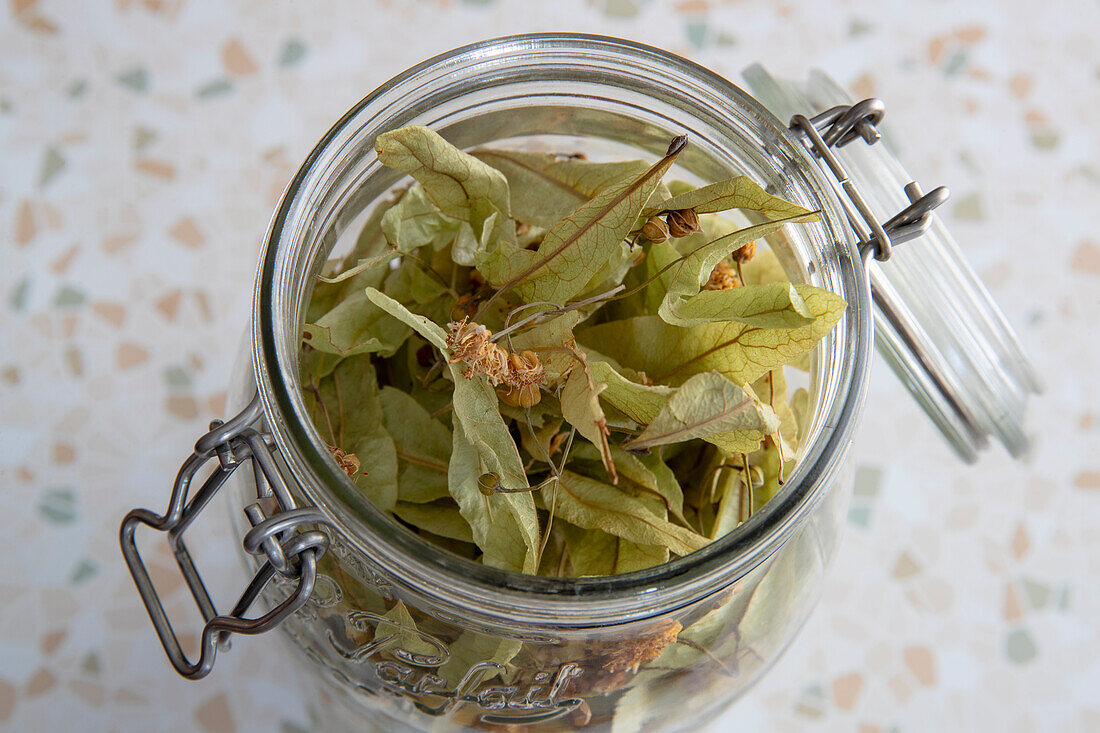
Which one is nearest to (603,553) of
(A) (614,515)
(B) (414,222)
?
(A) (614,515)

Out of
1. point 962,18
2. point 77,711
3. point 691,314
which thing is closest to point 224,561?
point 77,711

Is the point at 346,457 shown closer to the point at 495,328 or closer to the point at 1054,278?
the point at 495,328

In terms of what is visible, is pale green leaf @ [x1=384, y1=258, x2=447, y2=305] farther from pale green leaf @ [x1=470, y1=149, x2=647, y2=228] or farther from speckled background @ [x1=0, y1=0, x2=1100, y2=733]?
speckled background @ [x1=0, y1=0, x2=1100, y2=733]

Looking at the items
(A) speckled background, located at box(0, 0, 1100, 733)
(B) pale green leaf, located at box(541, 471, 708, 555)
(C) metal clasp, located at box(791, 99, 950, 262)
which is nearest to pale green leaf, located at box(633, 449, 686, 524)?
(B) pale green leaf, located at box(541, 471, 708, 555)

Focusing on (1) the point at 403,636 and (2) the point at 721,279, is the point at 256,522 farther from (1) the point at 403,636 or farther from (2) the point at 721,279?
(2) the point at 721,279

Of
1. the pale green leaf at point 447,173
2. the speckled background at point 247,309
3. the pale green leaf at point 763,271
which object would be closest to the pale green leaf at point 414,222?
the pale green leaf at point 447,173

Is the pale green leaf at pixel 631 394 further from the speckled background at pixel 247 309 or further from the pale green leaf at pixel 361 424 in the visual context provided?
the speckled background at pixel 247 309
